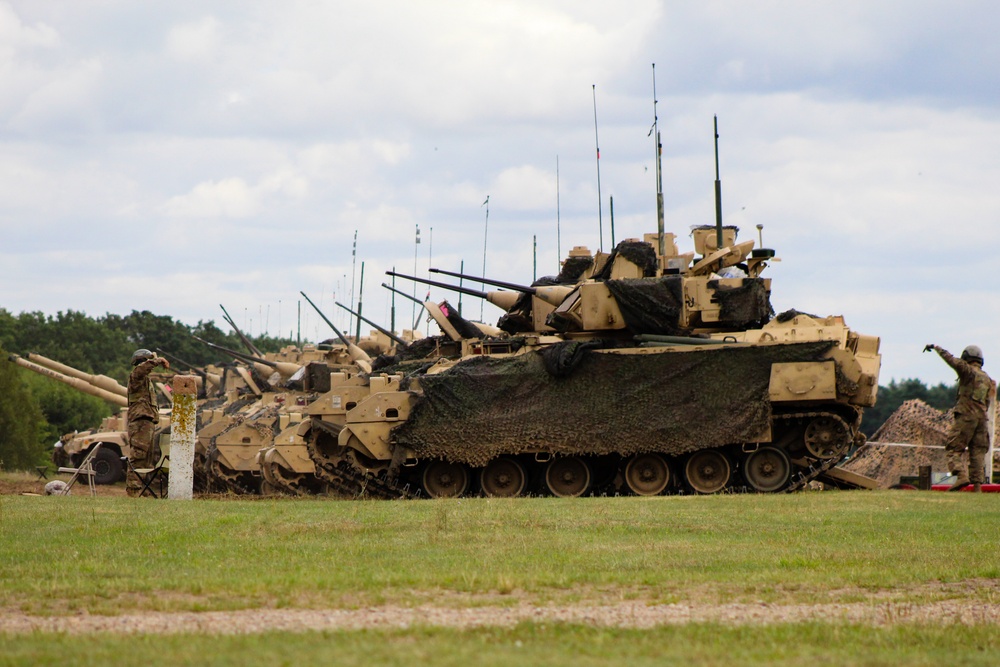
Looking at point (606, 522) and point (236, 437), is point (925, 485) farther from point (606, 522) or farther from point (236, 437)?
point (236, 437)

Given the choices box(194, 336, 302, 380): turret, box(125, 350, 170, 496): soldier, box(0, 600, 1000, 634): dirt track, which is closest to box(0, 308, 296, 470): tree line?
box(194, 336, 302, 380): turret

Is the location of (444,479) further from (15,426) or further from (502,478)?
(15,426)

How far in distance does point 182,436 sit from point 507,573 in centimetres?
1131

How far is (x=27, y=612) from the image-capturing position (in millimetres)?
8500

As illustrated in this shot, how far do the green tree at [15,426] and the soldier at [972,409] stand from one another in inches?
1467

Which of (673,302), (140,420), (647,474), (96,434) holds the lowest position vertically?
(647,474)

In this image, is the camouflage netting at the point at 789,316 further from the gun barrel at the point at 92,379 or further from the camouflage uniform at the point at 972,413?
the gun barrel at the point at 92,379

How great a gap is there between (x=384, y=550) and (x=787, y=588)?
3.76 meters

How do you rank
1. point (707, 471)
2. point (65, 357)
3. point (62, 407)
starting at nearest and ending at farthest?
point (707, 471) → point (62, 407) → point (65, 357)

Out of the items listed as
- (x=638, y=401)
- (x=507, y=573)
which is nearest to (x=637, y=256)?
(x=638, y=401)

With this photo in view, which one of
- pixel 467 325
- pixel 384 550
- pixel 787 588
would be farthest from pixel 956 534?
pixel 467 325

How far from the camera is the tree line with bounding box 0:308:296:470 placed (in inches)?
2012

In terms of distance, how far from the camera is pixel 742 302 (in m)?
23.2

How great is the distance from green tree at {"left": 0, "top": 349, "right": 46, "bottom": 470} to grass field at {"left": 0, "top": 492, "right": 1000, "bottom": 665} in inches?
1363
